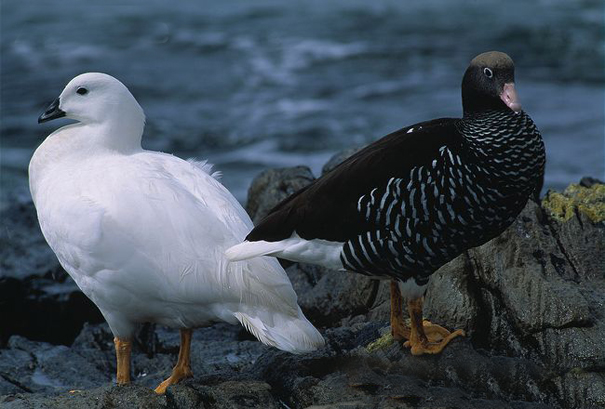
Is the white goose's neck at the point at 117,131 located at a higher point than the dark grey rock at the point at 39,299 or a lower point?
higher

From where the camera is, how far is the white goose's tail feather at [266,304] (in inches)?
203

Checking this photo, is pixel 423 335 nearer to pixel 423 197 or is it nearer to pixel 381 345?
pixel 381 345

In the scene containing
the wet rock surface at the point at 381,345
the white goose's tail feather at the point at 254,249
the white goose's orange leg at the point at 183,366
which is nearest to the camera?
the wet rock surface at the point at 381,345

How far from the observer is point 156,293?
5363 millimetres

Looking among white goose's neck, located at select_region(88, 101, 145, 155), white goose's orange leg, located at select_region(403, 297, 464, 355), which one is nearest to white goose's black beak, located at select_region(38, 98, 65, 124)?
white goose's neck, located at select_region(88, 101, 145, 155)

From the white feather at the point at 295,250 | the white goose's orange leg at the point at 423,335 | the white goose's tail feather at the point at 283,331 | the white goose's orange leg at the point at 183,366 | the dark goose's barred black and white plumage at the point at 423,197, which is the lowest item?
the white goose's orange leg at the point at 183,366

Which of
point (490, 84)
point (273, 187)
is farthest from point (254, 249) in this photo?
point (273, 187)

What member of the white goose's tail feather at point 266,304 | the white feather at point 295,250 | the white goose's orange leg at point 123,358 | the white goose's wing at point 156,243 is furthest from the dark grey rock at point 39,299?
the white feather at point 295,250

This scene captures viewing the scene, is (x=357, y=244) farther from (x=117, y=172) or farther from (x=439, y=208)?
(x=117, y=172)

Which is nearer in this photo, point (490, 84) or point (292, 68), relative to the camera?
point (490, 84)

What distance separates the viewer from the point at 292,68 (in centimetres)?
1683

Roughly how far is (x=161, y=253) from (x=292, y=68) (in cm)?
1182

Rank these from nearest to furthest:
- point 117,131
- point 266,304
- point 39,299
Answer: point 266,304
point 117,131
point 39,299

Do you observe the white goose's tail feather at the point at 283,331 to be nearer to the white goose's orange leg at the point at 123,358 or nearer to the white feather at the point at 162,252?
the white feather at the point at 162,252
